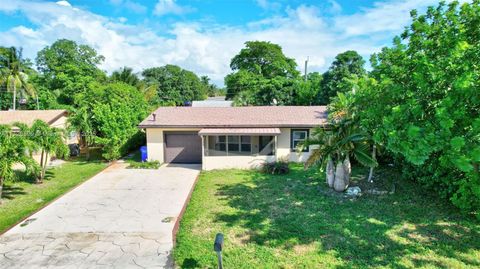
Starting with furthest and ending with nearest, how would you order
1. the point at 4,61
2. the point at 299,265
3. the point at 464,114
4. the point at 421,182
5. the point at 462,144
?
the point at 4,61 < the point at 421,182 < the point at 299,265 < the point at 464,114 < the point at 462,144

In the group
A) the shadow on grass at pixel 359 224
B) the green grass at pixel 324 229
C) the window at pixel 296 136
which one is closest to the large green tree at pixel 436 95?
the shadow on grass at pixel 359 224

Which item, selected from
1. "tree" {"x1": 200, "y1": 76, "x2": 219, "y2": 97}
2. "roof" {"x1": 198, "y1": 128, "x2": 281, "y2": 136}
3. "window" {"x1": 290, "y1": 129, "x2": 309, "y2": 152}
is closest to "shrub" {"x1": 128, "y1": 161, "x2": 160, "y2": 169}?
"roof" {"x1": 198, "y1": 128, "x2": 281, "y2": 136}

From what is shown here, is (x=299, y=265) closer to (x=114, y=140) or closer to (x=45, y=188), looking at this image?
(x=45, y=188)

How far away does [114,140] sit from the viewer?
669 inches

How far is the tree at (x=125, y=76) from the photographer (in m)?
33.1

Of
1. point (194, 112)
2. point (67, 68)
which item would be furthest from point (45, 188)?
point (67, 68)

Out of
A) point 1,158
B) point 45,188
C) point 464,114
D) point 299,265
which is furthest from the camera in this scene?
point 45,188

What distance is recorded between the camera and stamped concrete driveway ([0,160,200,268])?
6.93 m

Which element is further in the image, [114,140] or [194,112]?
[194,112]

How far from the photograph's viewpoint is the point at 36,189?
1247 centimetres

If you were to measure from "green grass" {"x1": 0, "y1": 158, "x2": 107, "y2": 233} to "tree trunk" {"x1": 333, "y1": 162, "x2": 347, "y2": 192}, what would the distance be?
11350mm

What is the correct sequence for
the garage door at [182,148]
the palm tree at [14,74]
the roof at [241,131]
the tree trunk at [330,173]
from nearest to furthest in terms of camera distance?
the tree trunk at [330,173], the roof at [241,131], the garage door at [182,148], the palm tree at [14,74]

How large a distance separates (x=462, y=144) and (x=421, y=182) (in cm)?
715

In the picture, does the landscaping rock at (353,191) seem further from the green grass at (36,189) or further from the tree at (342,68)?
the tree at (342,68)
